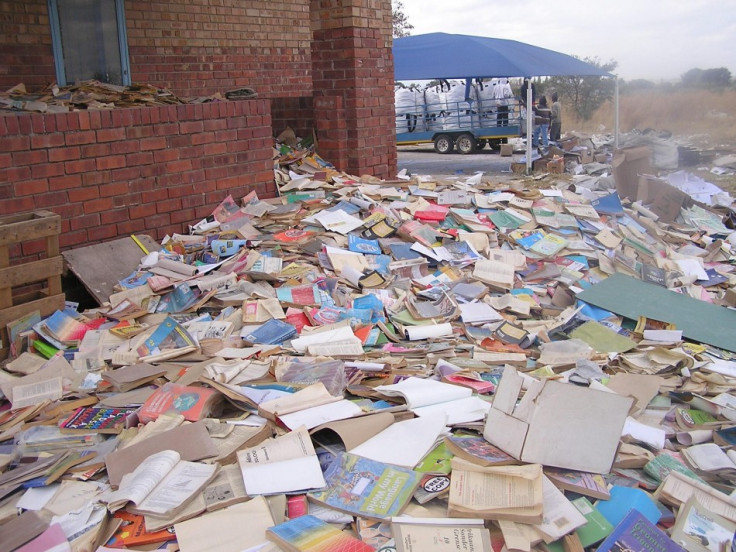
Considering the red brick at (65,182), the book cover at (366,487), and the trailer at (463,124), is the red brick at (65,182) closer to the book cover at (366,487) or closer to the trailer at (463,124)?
the book cover at (366,487)

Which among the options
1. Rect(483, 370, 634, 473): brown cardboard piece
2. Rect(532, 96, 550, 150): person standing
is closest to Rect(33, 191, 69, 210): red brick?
Rect(483, 370, 634, 473): brown cardboard piece

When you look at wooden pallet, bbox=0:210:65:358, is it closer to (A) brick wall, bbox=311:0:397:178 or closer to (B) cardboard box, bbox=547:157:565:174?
(A) brick wall, bbox=311:0:397:178

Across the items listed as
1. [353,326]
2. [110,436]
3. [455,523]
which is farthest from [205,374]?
→ [455,523]

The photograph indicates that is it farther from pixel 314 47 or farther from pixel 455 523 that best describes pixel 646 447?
pixel 314 47

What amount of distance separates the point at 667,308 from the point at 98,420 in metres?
4.11

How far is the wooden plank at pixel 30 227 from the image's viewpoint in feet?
14.5

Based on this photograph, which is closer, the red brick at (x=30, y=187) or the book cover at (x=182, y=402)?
the book cover at (x=182, y=402)

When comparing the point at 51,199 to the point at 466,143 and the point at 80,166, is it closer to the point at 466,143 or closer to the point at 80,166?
the point at 80,166

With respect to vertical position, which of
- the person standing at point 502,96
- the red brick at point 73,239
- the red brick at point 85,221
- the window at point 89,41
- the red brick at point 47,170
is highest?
the window at point 89,41

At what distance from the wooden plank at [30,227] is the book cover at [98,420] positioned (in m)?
1.38

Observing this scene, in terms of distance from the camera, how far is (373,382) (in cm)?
389

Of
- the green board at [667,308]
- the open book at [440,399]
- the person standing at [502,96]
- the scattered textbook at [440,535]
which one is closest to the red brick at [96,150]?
the open book at [440,399]

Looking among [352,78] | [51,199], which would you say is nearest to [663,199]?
[352,78]

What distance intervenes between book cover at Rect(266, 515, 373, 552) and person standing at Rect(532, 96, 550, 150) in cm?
1554
